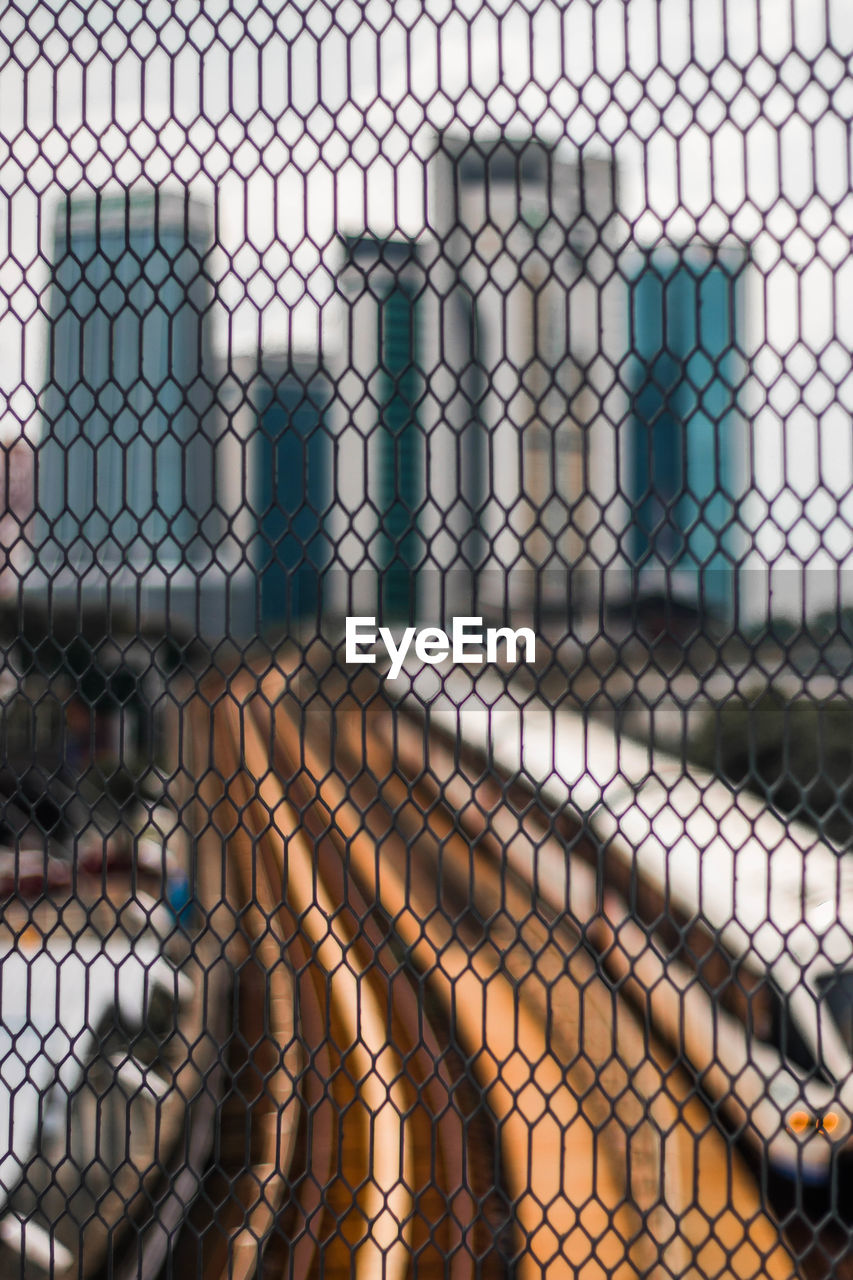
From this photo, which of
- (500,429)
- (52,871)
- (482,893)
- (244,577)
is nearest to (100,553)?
(244,577)

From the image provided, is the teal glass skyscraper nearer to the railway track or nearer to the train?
the railway track

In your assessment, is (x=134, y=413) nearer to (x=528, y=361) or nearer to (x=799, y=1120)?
(x=528, y=361)

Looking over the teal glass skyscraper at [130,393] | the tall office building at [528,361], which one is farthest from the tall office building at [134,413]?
the tall office building at [528,361]

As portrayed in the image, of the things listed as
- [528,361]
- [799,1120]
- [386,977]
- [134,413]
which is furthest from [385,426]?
[799,1120]

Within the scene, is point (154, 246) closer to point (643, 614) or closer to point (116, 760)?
point (116, 760)

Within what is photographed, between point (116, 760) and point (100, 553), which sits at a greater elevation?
point (100, 553)

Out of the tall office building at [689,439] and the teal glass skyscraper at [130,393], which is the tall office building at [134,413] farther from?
the tall office building at [689,439]

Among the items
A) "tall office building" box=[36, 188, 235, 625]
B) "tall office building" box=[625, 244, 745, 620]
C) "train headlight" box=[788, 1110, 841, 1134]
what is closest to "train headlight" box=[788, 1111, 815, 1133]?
"train headlight" box=[788, 1110, 841, 1134]
